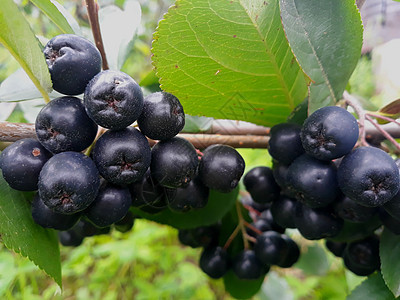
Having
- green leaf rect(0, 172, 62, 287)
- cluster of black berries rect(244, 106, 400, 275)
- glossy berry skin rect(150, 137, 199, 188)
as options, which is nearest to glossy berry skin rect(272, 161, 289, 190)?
cluster of black berries rect(244, 106, 400, 275)

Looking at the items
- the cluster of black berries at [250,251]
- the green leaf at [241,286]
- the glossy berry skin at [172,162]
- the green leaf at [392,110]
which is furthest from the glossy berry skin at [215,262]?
the green leaf at [392,110]

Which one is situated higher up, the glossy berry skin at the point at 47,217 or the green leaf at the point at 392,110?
the green leaf at the point at 392,110

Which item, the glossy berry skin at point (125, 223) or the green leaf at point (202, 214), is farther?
the green leaf at point (202, 214)

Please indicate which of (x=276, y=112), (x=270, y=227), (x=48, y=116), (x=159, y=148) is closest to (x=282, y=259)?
(x=270, y=227)

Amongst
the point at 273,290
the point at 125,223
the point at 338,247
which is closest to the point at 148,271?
the point at 273,290

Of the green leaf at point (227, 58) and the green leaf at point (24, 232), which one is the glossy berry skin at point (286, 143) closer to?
the green leaf at point (227, 58)

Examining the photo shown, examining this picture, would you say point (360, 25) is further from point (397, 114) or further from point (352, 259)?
point (352, 259)

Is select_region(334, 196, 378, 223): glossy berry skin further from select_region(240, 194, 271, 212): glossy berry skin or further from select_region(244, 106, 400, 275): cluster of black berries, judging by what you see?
select_region(240, 194, 271, 212): glossy berry skin

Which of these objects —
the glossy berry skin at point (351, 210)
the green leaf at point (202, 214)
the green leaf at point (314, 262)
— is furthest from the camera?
the green leaf at point (314, 262)
